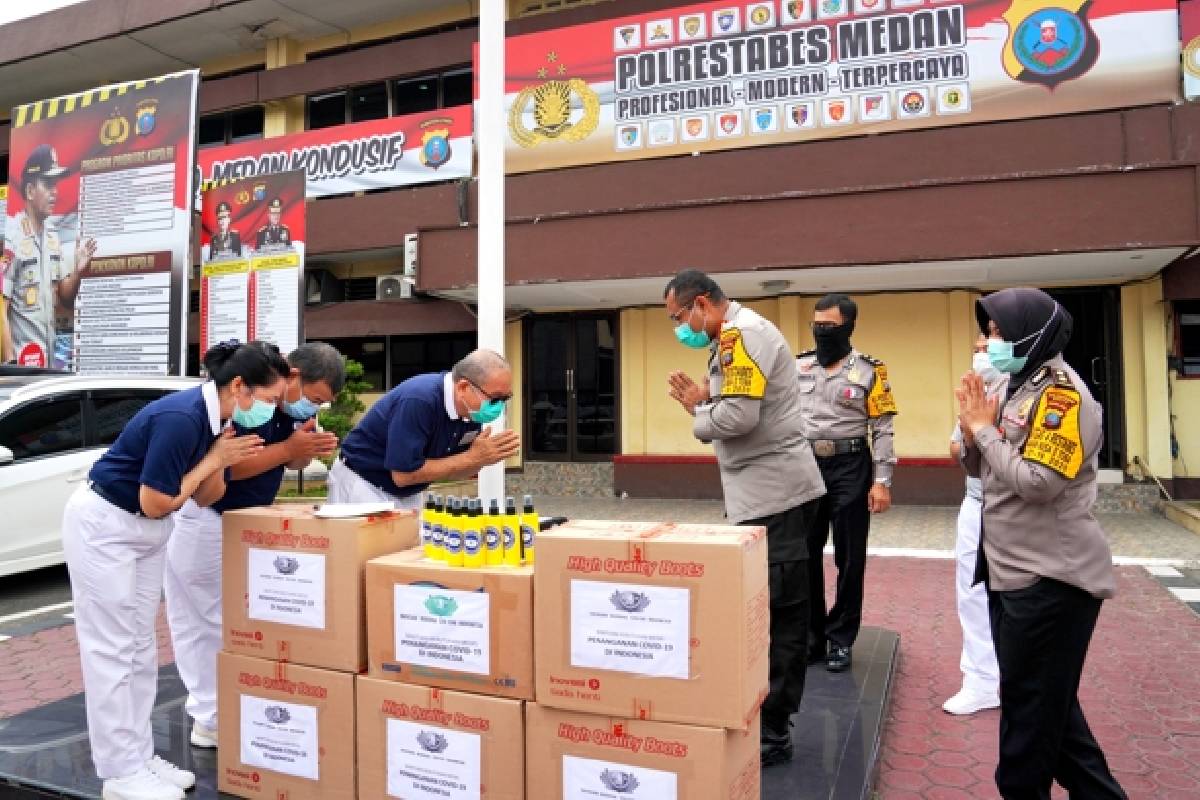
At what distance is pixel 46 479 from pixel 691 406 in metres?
5.73

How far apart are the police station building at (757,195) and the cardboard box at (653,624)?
7.13 metres

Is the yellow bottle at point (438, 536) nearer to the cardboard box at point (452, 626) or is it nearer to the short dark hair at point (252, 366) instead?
the cardboard box at point (452, 626)

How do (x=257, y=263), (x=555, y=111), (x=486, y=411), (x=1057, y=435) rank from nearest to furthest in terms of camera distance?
(x=1057, y=435) → (x=486, y=411) → (x=257, y=263) → (x=555, y=111)

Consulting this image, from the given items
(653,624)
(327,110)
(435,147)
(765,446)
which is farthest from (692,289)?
(327,110)

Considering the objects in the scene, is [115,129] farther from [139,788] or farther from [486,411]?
[139,788]

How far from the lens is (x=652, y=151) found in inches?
436

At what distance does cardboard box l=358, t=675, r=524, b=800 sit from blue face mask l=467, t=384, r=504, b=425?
3.62 feet

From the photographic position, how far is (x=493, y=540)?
2637 mm

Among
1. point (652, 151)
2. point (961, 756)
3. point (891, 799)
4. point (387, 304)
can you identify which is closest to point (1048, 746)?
point (891, 799)

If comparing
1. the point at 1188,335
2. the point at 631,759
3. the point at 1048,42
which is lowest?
the point at 631,759

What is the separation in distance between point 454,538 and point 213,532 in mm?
1324

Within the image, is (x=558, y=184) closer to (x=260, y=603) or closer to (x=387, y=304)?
(x=387, y=304)

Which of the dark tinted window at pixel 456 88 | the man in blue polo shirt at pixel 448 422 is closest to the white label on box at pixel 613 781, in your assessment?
the man in blue polo shirt at pixel 448 422

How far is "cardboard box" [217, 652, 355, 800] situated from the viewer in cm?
273
